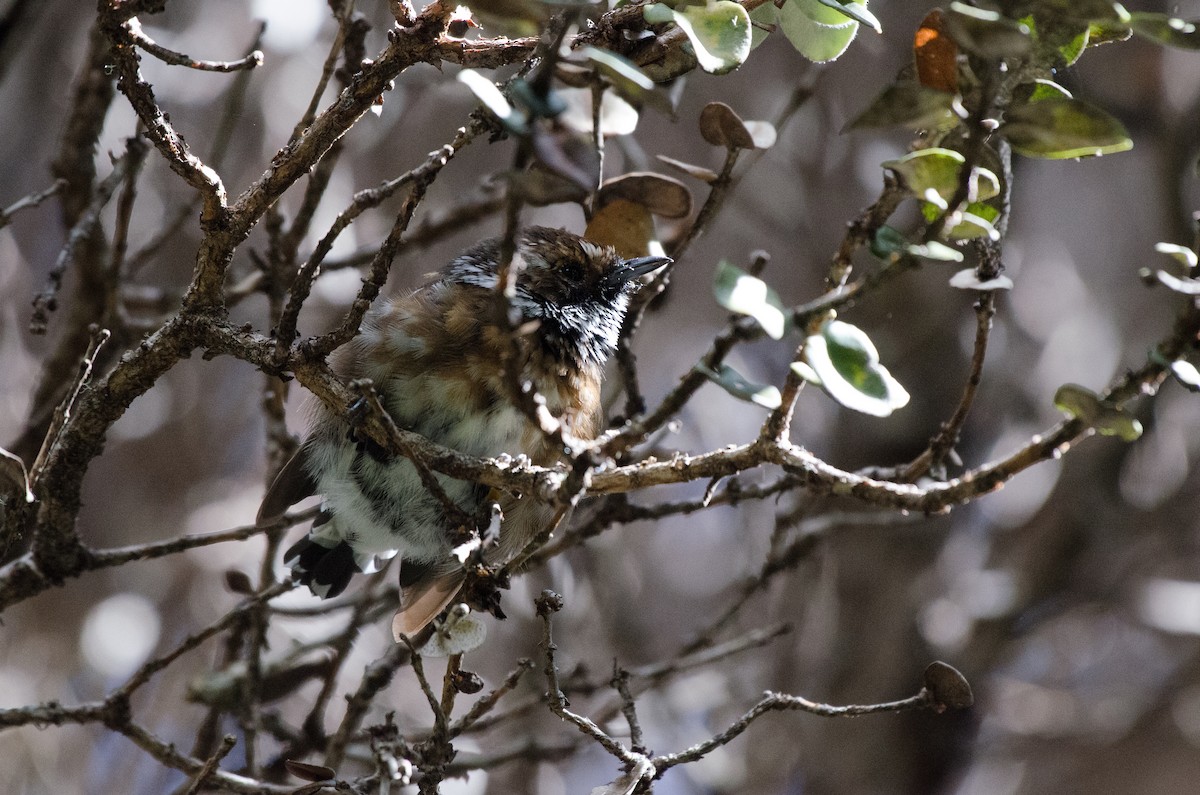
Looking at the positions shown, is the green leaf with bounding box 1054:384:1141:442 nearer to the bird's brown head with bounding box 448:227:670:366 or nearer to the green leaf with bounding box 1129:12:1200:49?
the green leaf with bounding box 1129:12:1200:49

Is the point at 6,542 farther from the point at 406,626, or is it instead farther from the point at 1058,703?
the point at 1058,703

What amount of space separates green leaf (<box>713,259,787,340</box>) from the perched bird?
156cm

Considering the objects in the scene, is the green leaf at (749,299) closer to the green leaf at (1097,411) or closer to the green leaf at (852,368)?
the green leaf at (852,368)

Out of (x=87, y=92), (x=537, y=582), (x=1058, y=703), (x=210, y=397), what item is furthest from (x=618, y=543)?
(x=87, y=92)

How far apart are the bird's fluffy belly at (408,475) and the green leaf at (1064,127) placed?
1854 mm

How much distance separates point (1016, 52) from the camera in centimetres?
144

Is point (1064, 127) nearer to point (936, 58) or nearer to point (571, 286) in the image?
point (936, 58)

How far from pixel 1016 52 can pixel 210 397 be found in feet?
20.7

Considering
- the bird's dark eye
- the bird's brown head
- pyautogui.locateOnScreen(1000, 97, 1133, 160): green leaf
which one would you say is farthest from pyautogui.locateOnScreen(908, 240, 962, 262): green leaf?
the bird's dark eye

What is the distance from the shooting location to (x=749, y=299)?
1.61 metres

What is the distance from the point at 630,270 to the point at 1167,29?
87.9 inches

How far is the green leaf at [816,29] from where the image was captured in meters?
2.03

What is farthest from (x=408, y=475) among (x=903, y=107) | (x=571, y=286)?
(x=903, y=107)

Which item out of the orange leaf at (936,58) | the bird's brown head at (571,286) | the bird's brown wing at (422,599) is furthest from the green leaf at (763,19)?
the bird's brown wing at (422,599)
